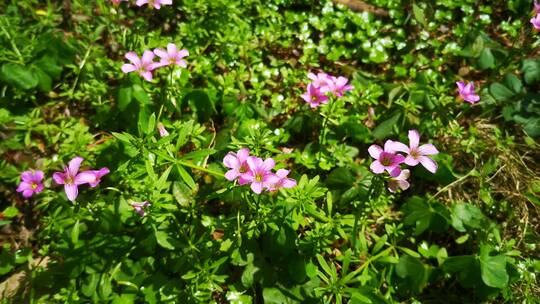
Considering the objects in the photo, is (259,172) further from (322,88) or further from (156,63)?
(156,63)

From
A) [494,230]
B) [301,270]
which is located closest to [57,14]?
[301,270]

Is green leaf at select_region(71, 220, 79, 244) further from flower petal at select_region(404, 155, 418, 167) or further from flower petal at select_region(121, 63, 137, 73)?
flower petal at select_region(404, 155, 418, 167)

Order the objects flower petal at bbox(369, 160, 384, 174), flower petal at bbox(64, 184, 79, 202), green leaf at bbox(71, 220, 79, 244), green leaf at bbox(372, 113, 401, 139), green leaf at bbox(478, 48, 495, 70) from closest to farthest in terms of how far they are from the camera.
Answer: flower petal at bbox(369, 160, 384, 174) → flower petal at bbox(64, 184, 79, 202) → green leaf at bbox(71, 220, 79, 244) → green leaf at bbox(372, 113, 401, 139) → green leaf at bbox(478, 48, 495, 70)

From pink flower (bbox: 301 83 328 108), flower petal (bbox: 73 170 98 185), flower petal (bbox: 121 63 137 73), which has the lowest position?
flower petal (bbox: 73 170 98 185)

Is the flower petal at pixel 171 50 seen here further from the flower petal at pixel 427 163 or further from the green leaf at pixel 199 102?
the flower petal at pixel 427 163

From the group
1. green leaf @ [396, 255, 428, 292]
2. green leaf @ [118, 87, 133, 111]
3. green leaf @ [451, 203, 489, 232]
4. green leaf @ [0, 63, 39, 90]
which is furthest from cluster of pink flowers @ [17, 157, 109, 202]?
green leaf @ [451, 203, 489, 232]

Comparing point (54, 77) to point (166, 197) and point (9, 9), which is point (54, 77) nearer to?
point (9, 9)

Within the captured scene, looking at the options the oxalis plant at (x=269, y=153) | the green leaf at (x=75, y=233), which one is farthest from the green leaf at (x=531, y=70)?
the green leaf at (x=75, y=233)
